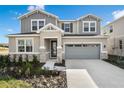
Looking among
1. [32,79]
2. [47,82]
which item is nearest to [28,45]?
[32,79]

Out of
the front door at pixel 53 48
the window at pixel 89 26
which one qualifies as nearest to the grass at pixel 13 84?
the front door at pixel 53 48

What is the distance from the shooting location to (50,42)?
84.7ft

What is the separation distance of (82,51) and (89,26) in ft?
13.3

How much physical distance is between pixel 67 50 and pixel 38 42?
4.07 m

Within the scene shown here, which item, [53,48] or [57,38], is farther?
[53,48]

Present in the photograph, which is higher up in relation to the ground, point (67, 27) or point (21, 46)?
point (67, 27)

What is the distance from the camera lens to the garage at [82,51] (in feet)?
81.5

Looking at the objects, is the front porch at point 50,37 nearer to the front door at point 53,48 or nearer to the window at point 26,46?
the window at point 26,46

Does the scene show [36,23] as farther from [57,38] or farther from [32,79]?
[32,79]

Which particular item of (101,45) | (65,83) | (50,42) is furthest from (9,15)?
(65,83)

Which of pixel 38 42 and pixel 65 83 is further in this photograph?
pixel 38 42

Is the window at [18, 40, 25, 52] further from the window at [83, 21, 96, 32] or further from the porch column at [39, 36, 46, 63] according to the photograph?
the window at [83, 21, 96, 32]

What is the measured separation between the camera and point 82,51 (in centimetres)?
2511
